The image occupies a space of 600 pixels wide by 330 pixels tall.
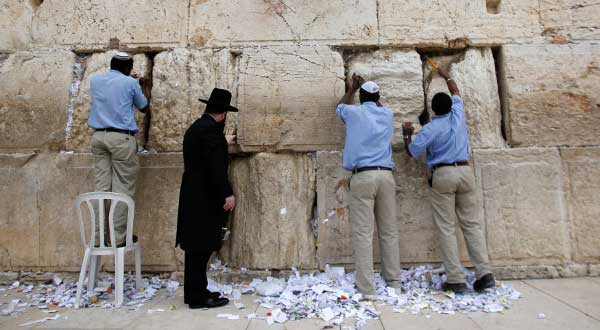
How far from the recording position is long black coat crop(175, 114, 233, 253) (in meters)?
3.21

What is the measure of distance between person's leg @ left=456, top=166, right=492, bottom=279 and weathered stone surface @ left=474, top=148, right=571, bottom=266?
1.62 ft

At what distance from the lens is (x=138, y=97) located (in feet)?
12.8

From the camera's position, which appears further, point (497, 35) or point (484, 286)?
point (497, 35)

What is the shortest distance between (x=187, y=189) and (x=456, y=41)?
3397 millimetres

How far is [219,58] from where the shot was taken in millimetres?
4371

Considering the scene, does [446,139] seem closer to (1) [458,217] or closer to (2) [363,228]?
(1) [458,217]

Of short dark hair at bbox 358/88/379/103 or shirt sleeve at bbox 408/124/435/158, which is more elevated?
short dark hair at bbox 358/88/379/103

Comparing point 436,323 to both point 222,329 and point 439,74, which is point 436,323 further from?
point 439,74

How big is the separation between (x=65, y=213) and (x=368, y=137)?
3.39 metres

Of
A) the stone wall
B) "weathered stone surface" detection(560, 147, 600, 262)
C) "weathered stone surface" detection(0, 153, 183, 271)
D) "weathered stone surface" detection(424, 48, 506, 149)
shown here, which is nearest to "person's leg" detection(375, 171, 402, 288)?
the stone wall

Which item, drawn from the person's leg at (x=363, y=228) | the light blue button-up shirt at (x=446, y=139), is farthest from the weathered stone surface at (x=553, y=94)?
the person's leg at (x=363, y=228)

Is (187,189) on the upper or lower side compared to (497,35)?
lower

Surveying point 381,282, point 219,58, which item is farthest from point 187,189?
point 381,282

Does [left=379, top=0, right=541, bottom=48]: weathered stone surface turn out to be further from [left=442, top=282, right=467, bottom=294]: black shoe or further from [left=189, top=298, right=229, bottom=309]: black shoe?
[left=189, top=298, right=229, bottom=309]: black shoe
